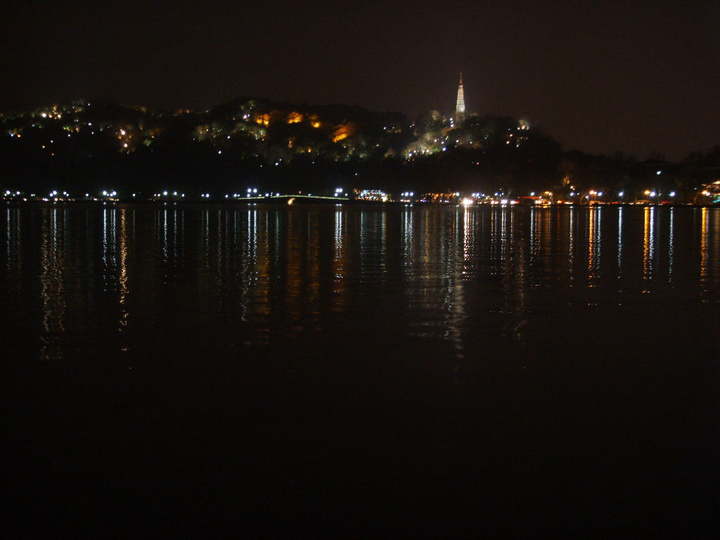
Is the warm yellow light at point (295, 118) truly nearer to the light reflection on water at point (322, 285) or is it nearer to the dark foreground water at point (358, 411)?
the light reflection on water at point (322, 285)

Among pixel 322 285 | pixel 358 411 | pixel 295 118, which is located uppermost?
pixel 295 118

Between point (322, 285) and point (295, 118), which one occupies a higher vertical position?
point (295, 118)

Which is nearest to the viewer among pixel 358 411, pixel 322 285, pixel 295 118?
pixel 358 411

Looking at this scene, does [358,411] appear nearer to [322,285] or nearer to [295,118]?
[322,285]

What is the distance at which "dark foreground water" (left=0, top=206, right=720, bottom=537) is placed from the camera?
4016 mm

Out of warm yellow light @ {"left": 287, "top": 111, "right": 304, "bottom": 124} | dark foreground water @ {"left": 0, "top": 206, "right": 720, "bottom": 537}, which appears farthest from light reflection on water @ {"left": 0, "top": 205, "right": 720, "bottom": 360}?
warm yellow light @ {"left": 287, "top": 111, "right": 304, "bottom": 124}

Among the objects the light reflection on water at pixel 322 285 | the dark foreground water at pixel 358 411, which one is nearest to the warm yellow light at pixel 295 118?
the light reflection on water at pixel 322 285

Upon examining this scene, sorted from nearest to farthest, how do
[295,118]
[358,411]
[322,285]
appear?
1. [358,411]
2. [322,285]
3. [295,118]

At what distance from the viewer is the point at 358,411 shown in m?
5.52

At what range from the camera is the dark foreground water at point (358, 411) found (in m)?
4.02

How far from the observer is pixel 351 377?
6.42 metres

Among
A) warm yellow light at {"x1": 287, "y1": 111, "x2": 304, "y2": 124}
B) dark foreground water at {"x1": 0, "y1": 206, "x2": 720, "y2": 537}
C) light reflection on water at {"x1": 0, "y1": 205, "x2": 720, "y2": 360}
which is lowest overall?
dark foreground water at {"x1": 0, "y1": 206, "x2": 720, "y2": 537}

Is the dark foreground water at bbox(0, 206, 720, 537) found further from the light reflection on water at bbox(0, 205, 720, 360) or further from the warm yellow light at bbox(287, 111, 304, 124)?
the warm yellow light at bbox(287, 111, 304, 124)

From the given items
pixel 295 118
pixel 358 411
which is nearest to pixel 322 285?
pixel 358 411
